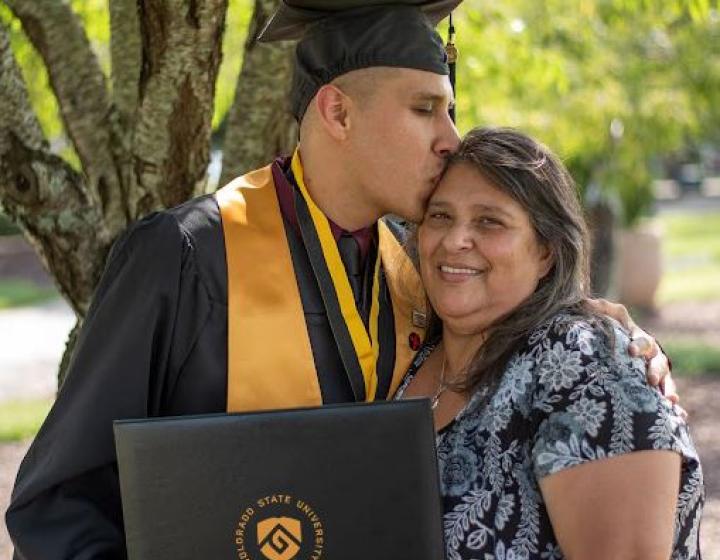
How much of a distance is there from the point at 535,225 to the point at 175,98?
149 cm

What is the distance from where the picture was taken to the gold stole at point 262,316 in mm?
2707

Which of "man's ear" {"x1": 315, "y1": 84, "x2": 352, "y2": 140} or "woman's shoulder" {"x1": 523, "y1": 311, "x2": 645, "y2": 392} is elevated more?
"man's ear" {"x1": 315, "y1": 84, "x2": 352, "y2": 140}

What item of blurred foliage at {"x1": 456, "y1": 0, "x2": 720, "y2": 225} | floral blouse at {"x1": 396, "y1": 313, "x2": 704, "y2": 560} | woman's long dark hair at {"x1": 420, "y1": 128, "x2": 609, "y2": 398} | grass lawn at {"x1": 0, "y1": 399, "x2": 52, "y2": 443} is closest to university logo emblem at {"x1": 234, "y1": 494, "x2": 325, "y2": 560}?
Result: floral blouse at {"x1": 396, "y1": 313, "x2": 704, "y2": 560}

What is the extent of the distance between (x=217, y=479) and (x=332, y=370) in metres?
0.49

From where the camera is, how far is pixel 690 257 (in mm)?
22547

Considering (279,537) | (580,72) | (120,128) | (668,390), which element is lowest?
(279,537)

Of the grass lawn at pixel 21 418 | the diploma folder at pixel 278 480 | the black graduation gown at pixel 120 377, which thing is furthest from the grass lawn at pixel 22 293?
the diploma folder at pixel 278 480

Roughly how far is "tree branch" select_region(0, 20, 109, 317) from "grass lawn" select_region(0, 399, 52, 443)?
14.2ft

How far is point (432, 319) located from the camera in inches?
119

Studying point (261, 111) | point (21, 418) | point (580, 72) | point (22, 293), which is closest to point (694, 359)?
point (580, 72)

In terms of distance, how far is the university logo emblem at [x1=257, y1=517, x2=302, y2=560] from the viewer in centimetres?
236

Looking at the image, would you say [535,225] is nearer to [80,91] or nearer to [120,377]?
[120,377]

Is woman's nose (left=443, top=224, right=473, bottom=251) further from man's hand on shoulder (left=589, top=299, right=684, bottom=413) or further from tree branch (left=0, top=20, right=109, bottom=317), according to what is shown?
tree branch (left=0, top=20, right=109, bottom=317)

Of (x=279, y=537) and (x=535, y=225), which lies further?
(x=535, y=225)
